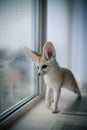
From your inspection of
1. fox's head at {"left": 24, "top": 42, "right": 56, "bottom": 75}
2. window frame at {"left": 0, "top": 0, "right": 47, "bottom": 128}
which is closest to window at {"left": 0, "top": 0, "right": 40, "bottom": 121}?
window frame at {"left": 0, "top": 0, "right": 47, "bottom": 128}

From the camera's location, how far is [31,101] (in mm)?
1021

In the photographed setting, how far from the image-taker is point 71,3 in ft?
3.59

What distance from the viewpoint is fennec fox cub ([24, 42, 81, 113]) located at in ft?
2.88

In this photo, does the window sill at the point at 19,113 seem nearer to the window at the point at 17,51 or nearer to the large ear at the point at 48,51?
the window at the point at 17,51

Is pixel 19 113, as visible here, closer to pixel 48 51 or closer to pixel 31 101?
pixel 31 101

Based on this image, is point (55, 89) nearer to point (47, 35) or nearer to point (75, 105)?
point (75, 105)

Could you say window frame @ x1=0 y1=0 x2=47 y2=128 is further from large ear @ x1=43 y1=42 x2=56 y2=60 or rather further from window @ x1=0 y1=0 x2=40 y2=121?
large ear @ x1=43 y1=42 x2=56 y2=60

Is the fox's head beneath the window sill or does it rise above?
above

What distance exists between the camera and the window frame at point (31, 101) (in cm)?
80

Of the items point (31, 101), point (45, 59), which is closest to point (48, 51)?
point (45, 59)

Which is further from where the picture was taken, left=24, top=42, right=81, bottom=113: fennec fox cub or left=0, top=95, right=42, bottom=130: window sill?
left=24, top=42, right=81, bottom=113: fennec fox cub

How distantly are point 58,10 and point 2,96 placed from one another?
23.1 inches

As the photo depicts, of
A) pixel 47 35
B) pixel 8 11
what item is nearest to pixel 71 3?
pixel 47 35

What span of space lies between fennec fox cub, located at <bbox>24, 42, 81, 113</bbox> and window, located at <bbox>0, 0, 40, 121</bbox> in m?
0.10
